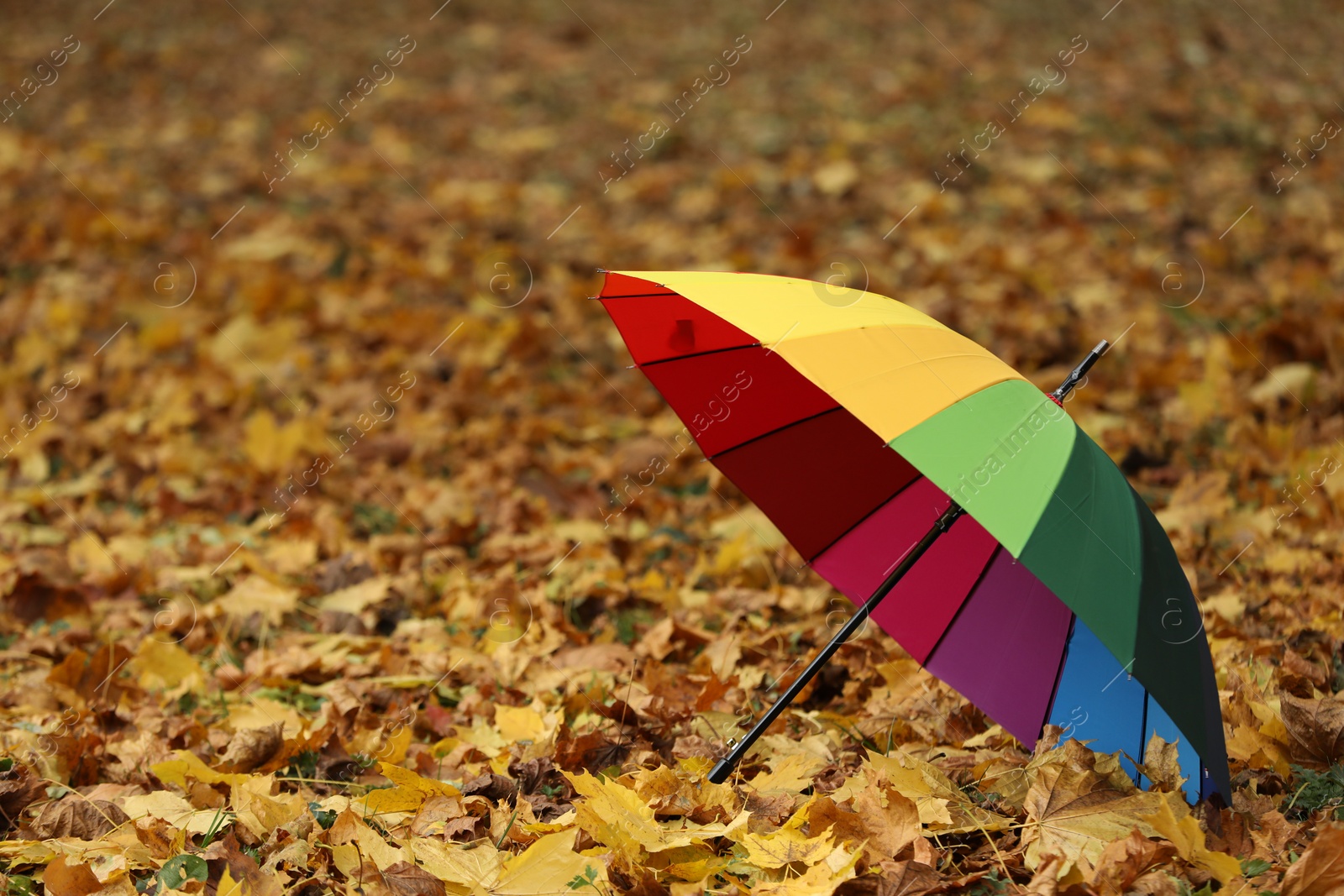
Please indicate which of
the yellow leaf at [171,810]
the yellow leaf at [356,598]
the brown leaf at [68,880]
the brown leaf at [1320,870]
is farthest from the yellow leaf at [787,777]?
the yellow leaf at [356,598]

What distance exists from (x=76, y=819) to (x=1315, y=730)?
2.41 meters

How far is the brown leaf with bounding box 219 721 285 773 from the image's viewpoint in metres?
2.26

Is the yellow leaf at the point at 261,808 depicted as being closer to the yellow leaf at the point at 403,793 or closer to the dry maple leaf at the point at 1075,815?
the yellow leaf at the point at 403,793

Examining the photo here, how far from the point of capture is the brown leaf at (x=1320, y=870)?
1.60 meters

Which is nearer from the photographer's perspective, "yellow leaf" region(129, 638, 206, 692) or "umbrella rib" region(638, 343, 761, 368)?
"umbrella rib" region(638, 343, 761, 368)

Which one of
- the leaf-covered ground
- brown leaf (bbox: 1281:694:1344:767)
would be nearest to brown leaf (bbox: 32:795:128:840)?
the leaf-covered ground

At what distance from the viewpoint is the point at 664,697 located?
2.47 meters

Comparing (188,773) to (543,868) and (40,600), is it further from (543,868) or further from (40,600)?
(40,600)

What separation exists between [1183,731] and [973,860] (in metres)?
0.45

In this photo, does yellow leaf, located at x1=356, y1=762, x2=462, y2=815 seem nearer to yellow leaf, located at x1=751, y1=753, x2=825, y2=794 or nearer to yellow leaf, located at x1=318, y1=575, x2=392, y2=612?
yellow leaf, located at x1=751, y1=753, x2=825, y2=794

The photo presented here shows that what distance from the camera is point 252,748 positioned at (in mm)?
2264

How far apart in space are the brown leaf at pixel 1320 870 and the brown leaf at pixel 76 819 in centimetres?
207

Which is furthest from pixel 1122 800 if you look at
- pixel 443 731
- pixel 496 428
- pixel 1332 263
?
pixel 1332 263

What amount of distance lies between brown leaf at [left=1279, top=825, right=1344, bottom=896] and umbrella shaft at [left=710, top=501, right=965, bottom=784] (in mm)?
772
